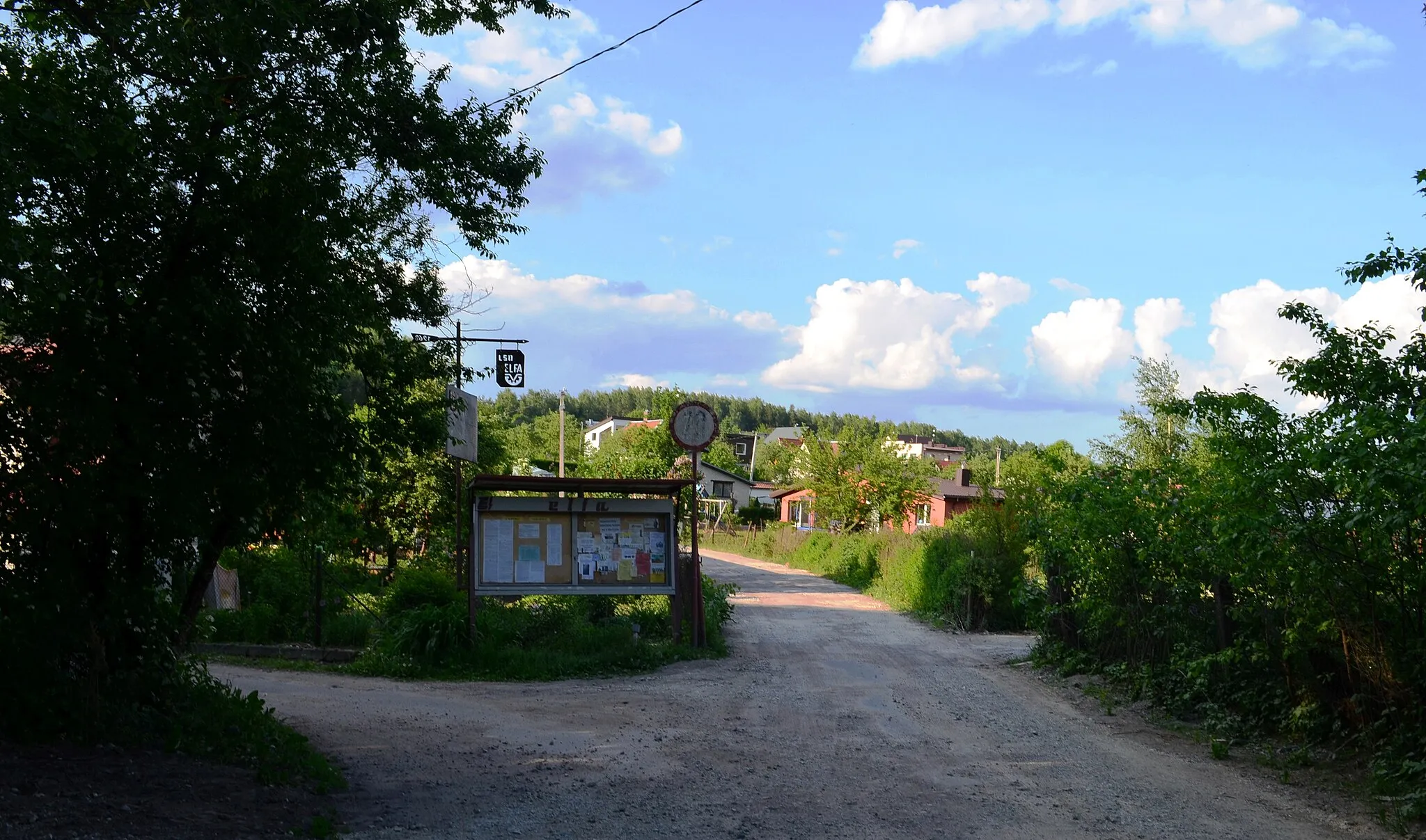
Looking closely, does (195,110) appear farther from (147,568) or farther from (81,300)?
(147,568)

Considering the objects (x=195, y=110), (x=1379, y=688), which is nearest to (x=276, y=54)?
(x=195, y=110)

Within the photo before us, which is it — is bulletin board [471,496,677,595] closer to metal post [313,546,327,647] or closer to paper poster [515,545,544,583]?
paper poster [515,545,544,583]

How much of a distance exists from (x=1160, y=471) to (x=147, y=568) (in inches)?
324

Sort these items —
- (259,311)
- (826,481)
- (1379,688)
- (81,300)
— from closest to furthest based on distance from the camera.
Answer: (81,300) → (259,311) → (1379,688) → (826,481)

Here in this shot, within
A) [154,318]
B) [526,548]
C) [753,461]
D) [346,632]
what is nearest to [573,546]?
[526,548]

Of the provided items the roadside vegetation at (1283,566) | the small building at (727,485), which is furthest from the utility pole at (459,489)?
the small building at (727,485)

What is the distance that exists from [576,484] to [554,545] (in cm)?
85

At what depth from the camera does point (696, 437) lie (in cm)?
1439

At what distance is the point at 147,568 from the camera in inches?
Result: 281

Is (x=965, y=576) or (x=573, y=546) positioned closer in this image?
(x=573, y=546)

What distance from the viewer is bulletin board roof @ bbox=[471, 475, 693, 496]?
508 inches

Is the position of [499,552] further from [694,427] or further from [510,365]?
[510,365]

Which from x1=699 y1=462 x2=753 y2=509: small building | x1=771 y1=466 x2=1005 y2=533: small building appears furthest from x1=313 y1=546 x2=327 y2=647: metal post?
x1=699 y1=462 x2=753 y2=509: small building

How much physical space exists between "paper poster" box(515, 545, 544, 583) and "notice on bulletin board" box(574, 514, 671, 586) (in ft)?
1.53
